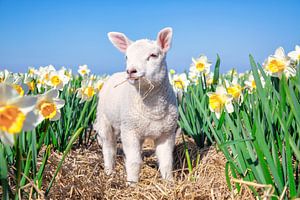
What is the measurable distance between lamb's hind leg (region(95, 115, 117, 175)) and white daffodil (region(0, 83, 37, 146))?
2869 mm

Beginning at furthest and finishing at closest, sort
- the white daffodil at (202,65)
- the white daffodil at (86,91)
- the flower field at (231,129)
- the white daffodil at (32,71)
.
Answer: the white daffodil at (32,71) < the white daffodil at (202,65) < the white daffodil at (86,91) < the flower field at (231,129)

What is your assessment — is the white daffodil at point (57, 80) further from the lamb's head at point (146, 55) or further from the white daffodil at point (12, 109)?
the white daffodil at point (12, 109)

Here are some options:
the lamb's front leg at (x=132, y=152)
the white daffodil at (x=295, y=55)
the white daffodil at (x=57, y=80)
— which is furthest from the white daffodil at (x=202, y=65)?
the white daffodil at (x=295, y=55)

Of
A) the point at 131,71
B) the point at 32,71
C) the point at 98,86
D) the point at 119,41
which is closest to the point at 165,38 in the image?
the point at 119,41

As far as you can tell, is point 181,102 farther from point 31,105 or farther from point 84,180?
point 31,105

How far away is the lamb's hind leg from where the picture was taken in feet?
13.9

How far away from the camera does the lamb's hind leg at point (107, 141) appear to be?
13.9ft

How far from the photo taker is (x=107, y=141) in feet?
14.0

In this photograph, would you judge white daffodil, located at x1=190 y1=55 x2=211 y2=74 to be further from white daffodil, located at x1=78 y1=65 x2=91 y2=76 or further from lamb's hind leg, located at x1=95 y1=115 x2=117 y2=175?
white daffodil, located at x1=78 y1=65 x2=91 y2=76

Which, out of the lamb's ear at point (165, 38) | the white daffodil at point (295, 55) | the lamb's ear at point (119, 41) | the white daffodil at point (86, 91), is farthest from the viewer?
the white daffodil at point (86, 91)

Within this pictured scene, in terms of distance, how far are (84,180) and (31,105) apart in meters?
1.79

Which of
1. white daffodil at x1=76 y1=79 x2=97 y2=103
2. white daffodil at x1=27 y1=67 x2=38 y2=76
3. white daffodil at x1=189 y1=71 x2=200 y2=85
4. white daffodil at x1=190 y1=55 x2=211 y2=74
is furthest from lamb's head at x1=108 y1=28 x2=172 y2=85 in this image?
white daffodil at x1=27 y1=67 x2=38 y2=76

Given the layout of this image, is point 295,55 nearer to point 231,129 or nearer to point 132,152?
point 231,129

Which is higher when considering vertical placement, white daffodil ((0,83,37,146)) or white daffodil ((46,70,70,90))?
white daffodil ((46,70,70,90))
